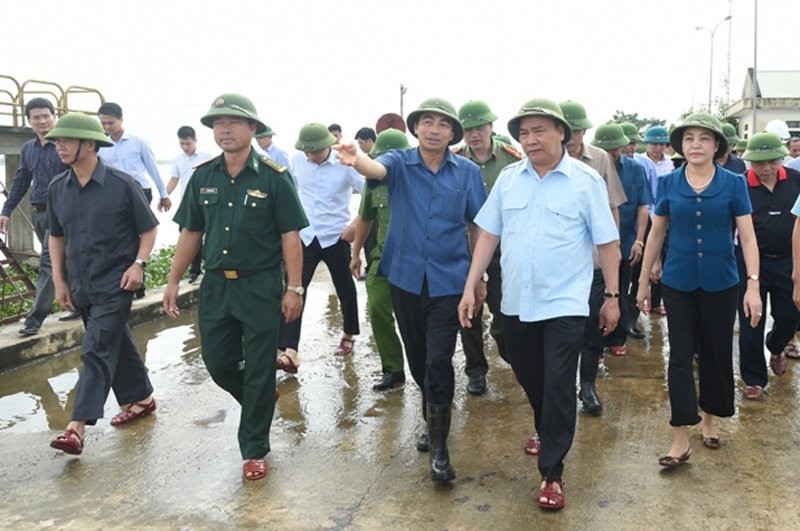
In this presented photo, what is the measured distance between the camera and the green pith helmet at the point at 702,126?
4074mm

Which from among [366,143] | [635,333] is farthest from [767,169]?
[366,143]

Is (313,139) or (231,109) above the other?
(231,109)

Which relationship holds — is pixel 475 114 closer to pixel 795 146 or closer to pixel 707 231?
pixel 707 231

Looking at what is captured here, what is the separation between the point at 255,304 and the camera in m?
4.19

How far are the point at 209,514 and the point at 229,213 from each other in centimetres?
155

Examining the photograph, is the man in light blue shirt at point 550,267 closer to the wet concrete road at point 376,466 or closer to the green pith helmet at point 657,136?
the wet concrete road at point 376,466

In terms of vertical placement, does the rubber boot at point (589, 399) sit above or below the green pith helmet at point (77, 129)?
below

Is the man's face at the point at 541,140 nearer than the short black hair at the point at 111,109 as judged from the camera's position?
Yes

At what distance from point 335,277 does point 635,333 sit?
2781 mm

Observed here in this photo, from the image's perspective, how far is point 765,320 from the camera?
18.2 ft

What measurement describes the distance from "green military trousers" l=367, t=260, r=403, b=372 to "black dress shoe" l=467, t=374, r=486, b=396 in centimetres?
52

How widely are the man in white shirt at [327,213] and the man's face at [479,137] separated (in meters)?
1.32

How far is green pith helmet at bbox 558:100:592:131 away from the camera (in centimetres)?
514

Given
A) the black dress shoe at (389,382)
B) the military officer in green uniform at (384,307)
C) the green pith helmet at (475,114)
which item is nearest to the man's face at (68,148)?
the military officer in green uniform at (384,307)
